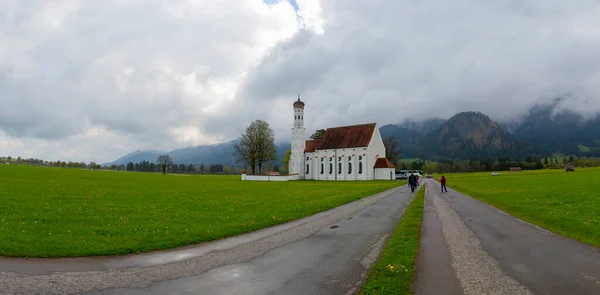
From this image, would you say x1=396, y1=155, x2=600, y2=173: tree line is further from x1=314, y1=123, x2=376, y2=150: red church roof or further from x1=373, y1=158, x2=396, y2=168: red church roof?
x1=373, y1=158, x2=396, y2=168: red church roof

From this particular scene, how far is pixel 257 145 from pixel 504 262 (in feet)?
271

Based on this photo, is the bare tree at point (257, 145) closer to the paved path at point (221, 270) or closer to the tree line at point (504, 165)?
the paved path at point (221, 270)

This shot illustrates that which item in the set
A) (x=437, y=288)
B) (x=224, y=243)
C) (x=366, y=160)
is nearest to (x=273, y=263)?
(x=224, y=243)

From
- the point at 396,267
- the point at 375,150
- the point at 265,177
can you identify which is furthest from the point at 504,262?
the point at 375,150

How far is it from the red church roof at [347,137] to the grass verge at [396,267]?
248 feet

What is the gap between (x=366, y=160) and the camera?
3423 inches

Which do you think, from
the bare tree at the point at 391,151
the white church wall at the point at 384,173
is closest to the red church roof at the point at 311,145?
the white church wall at the point at 384,173

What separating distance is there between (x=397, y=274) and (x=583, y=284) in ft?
12.9

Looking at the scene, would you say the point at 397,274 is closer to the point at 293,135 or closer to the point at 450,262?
the point at 450,262

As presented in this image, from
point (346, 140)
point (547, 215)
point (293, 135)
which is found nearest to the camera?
point (547, 215)

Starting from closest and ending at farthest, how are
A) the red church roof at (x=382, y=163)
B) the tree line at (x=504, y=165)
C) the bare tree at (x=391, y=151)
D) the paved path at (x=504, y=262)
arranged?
the paved path at (x=504, y=262), the red church roof at (x=382, y=163), the bare tree at (x=391, y=151), the tree line at (x=504, y=165)

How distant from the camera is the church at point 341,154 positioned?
286ft

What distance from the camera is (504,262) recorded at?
31.6 ft

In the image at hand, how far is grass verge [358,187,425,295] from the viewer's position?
7.67 meters
